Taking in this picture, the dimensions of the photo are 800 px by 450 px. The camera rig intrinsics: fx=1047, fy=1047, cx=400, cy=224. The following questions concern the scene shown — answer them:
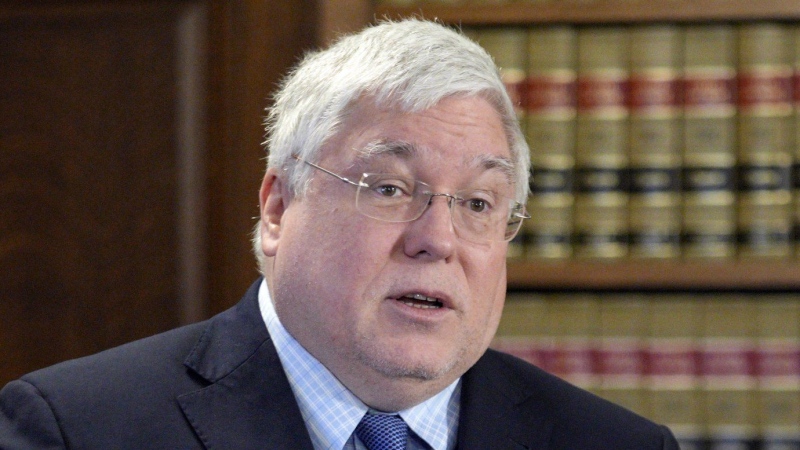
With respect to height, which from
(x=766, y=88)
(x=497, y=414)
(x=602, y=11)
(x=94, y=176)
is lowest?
(x=497, y=414)

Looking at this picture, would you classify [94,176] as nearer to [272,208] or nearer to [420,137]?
[272,208]

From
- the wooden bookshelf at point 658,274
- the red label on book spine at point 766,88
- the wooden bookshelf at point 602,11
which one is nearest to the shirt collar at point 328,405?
the wooden bookshelf at point 658,274

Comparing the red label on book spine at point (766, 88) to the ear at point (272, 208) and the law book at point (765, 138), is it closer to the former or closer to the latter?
the law book at point (765, 138)

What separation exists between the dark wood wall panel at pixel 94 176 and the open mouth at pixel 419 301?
3.68 feet

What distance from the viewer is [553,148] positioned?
7.88 ft

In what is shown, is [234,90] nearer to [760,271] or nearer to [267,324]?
[267,324]

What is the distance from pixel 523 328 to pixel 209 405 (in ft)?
3.68

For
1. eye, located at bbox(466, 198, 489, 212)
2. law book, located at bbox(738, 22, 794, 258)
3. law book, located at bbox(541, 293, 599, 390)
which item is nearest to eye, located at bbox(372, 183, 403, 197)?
eye, located at bbox(466, 198, 489, 212)

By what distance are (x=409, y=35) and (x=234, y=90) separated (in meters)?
0.94

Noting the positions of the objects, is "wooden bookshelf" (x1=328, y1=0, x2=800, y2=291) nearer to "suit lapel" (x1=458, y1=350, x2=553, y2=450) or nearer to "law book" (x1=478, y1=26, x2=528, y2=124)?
"law book" (x1=478, y1=26, x2=528, y2=124)

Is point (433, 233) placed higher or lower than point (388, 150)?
lower

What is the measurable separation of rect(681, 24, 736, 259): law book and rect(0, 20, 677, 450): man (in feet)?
2.88

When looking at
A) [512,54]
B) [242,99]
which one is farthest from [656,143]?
[242,99]

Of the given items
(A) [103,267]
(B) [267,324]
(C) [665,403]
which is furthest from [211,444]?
(C) [665,403]
